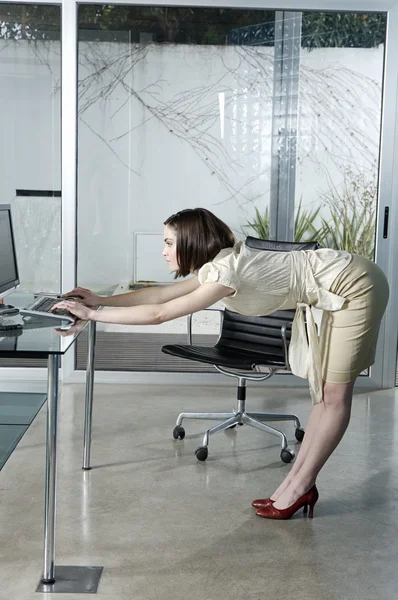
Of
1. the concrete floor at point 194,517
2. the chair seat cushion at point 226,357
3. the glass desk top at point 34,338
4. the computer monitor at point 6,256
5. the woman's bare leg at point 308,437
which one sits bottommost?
the concrete floor at point 194,517

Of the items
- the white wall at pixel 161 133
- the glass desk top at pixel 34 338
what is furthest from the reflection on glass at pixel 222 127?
the glass desk top at pixel 34 338

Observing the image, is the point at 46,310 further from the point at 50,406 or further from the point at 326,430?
the point at 326,430

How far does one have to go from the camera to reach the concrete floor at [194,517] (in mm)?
2918

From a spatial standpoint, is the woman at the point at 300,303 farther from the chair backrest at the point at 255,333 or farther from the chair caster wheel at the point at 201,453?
the chair backrest at the point at 255,333

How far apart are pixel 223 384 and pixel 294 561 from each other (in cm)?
272

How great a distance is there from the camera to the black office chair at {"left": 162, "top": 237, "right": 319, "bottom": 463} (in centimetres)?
419

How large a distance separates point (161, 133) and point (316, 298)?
104 inches

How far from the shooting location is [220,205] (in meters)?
5.65

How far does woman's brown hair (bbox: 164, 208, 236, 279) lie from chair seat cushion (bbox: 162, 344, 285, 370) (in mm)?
1061

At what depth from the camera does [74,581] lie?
2900mm

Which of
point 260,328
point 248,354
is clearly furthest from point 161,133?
point 248,354

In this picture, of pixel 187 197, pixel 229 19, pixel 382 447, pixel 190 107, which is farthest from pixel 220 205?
pixel 382 447

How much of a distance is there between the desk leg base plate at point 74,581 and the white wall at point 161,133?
9.52 feet

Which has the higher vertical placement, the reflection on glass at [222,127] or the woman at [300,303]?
the reflection on glass at [222,127]
